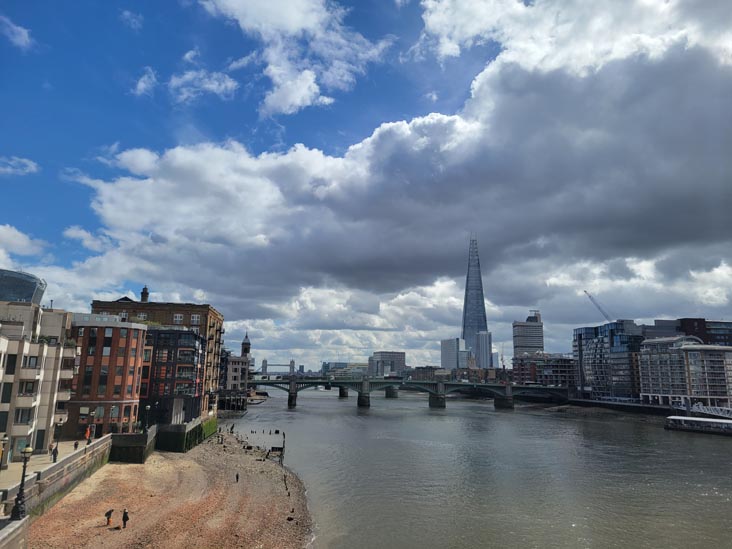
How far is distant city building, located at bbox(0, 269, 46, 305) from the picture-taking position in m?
78.9

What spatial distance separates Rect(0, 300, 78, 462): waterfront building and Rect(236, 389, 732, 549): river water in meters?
34.3

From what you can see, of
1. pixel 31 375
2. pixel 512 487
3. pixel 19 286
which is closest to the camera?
pixel 31 375

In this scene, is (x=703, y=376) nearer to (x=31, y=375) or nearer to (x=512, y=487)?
(x=512, y=487)

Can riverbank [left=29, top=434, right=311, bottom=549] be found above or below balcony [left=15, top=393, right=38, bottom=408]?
below

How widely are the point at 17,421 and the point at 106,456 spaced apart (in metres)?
17.5

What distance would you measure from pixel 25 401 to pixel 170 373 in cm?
3897

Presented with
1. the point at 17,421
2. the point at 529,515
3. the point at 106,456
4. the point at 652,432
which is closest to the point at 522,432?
the point at 652,432

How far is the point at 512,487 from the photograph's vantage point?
69188 millimetres

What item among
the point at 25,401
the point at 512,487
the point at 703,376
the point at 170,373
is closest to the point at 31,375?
the point at 25,401

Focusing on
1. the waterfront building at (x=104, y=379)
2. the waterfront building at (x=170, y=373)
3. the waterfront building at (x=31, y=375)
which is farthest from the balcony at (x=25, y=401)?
the waterfront building at (x=170, y=373)

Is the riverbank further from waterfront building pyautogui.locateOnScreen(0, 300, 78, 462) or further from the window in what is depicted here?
the window

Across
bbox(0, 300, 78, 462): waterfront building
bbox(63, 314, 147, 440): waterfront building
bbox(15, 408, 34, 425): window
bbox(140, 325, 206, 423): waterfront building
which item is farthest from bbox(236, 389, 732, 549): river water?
bbox(15, 408, 34, 425): window

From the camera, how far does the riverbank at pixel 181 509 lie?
1767 inches

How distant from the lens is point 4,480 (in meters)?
47.7
